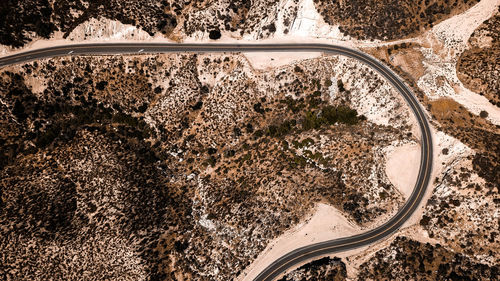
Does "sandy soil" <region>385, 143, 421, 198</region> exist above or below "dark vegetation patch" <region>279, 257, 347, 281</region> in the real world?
above

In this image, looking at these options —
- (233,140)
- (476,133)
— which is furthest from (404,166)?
(233,140)

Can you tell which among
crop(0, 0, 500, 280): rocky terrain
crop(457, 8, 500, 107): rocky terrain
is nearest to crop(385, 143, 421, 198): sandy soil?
crop(0, 0, 500, 280): rocky terrain

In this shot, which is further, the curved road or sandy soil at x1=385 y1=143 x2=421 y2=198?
sandy soil at x1=385 y1=143 x2=421 y2=198

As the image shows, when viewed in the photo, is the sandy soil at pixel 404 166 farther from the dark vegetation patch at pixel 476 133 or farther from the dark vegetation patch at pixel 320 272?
the dark vegetation patch at pixel 320 272

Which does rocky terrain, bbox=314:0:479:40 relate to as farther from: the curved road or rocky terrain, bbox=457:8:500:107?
rocky terrain, bbox=457:8:500:107

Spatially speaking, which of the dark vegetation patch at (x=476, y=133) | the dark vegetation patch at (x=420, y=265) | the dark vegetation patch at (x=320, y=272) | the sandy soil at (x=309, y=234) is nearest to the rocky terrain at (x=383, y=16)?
the dark vegetation patch at (x=476, y=133)

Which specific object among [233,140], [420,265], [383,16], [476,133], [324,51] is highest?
[383,16]

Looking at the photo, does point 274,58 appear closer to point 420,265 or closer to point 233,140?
point 233,140
